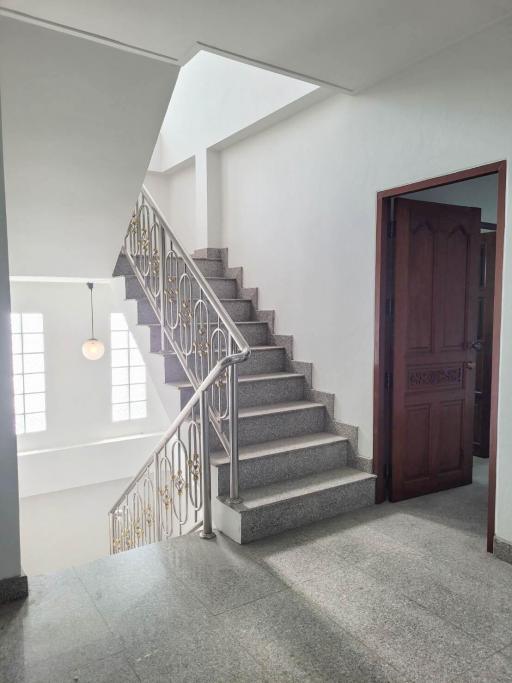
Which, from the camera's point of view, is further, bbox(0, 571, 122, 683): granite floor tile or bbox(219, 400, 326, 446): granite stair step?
bbox(219, 400, 326, 446): granite stair step

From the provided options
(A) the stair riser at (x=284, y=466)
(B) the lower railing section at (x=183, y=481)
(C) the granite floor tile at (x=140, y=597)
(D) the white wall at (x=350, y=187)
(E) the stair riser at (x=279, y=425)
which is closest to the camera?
(C) the granite floor tile at (x=140, y=597)

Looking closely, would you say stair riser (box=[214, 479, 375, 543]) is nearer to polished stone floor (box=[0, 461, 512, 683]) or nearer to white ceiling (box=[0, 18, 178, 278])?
polished stone floor (box=[0, 461, 512, 683])

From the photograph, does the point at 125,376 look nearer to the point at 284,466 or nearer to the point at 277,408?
the point at 277,408

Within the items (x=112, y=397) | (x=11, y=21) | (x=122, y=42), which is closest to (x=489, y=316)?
(x=122, y=42)

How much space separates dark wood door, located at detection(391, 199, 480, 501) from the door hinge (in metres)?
0.03

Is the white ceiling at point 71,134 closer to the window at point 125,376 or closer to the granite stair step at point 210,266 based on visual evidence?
the granite stair step at point 210,266

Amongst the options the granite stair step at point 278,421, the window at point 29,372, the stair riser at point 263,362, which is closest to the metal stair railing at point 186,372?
the granite stair step at point 278,421

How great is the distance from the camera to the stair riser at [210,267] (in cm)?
522

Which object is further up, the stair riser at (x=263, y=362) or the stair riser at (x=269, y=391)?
the stair riser at (x=263, y=362)

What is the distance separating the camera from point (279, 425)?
3881 mm

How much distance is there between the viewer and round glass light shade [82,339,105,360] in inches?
247

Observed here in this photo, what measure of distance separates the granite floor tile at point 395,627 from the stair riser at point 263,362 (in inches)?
77.6

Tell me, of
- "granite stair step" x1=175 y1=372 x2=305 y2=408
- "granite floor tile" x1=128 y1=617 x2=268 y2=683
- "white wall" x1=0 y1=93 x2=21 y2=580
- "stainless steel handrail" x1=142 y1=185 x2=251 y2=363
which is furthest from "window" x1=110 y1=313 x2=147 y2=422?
"granite floor tile" x1=128 y1=617 x2=268 y2=683

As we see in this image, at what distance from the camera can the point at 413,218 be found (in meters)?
3.59
